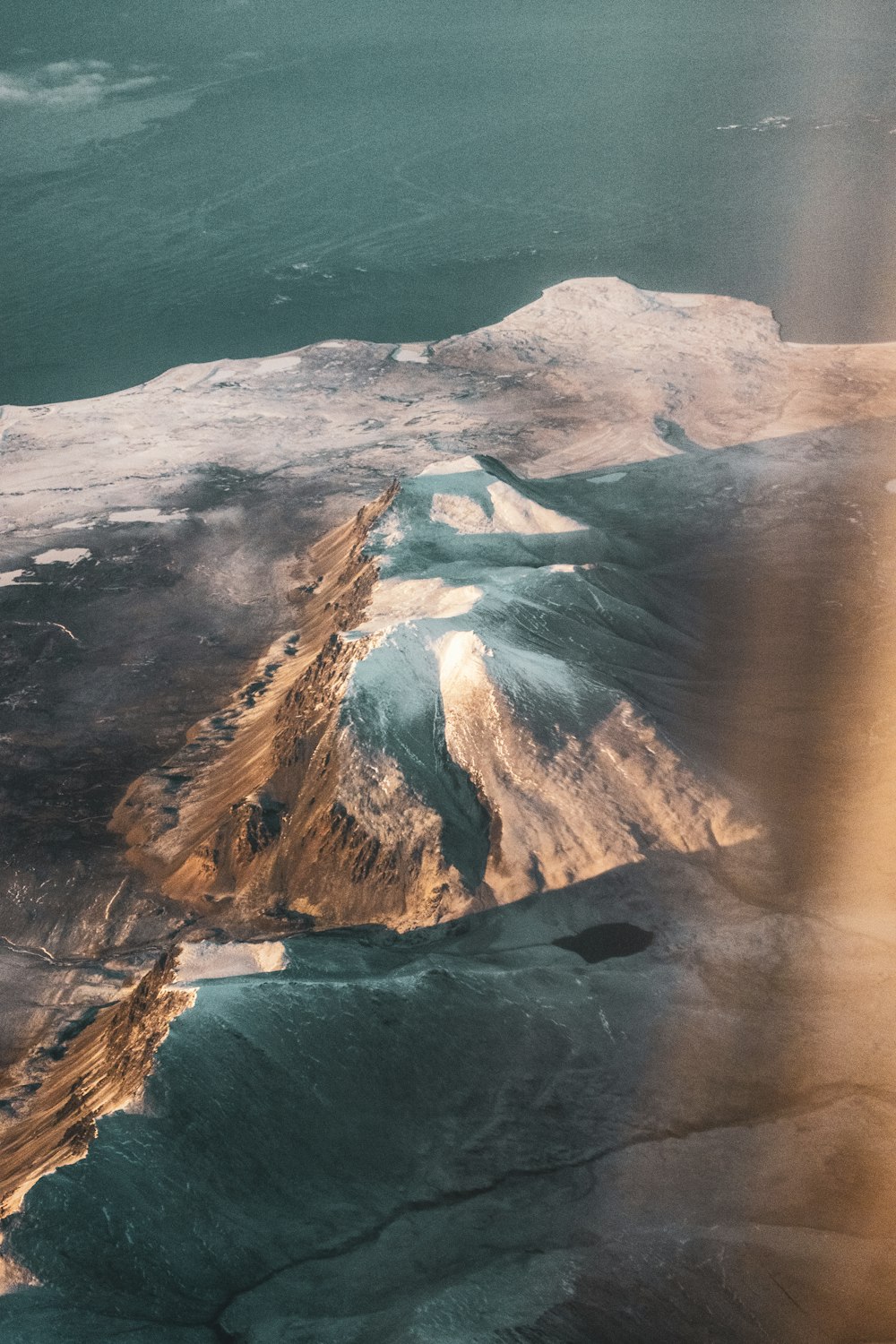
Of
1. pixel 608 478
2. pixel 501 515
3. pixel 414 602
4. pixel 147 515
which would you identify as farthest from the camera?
pixel 147 515

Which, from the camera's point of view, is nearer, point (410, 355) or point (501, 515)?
point (501, 515)

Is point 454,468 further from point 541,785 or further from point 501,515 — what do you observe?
point 541,785

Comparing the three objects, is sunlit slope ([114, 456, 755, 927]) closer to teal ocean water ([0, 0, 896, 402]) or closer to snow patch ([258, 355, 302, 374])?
snow patch ([258, 355, 302, 374])

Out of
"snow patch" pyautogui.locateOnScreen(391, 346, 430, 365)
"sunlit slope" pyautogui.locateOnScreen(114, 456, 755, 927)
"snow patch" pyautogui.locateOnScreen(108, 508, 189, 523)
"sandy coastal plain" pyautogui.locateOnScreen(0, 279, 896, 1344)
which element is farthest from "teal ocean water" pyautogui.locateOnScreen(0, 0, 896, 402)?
"sunlit slope" pyautogui.locateOnScreen(114, 456, 755, 927)

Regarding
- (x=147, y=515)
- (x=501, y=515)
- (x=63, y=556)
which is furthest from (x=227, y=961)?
(x=147, y=515)

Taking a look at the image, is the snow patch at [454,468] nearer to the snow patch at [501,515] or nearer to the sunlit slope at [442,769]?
the snow patch at [501,515]

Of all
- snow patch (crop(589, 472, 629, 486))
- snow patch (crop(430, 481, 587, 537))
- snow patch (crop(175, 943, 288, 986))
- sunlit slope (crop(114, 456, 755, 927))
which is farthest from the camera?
snow patch (crop(589, 472, 629, 486))

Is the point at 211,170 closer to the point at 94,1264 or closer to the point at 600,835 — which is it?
the point at 600,835

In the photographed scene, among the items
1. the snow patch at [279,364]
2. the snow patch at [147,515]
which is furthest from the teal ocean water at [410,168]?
the snow patch at [147,515]
